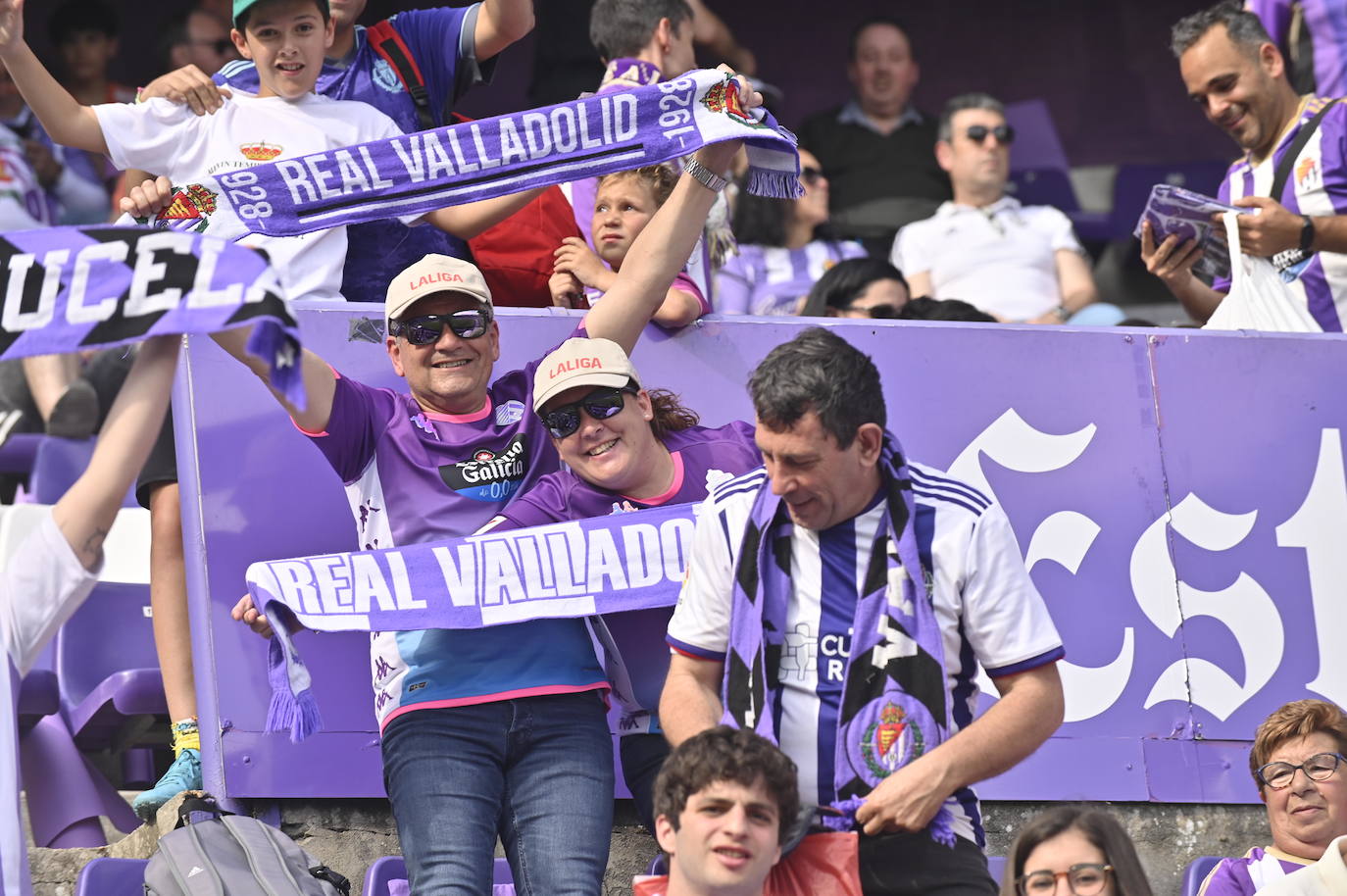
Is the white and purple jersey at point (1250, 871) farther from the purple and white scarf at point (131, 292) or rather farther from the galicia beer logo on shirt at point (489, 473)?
the purple and white scarf at point (131, 292)

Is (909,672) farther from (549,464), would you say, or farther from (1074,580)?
(1074,580)

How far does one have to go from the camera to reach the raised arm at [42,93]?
5.00m

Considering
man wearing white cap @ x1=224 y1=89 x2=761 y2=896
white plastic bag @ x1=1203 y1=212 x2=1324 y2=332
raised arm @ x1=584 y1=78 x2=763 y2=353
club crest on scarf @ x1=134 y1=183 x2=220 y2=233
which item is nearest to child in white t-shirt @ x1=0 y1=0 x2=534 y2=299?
club crest on scarf @ x1=134 y1=183 x2=220 y2=233

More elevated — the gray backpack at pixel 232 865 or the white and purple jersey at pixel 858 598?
the white and purple jersey at pixel 858 598

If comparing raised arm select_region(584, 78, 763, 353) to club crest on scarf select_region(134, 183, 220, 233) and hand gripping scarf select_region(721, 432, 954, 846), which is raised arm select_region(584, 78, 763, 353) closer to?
club crest on scarf select_region(134, 183, 220, 233)

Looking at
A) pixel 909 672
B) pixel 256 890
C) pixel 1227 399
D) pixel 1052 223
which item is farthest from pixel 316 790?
pixel 1052 223

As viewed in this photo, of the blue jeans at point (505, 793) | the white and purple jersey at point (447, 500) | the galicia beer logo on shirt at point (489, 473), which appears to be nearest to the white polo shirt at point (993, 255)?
the white and purple jersey at point (447, 500)

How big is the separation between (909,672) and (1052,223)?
497 centimetres

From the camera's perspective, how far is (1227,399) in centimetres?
579

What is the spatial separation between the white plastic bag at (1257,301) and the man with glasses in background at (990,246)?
73.8 inches

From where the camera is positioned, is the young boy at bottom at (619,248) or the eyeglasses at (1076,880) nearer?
the eyeglasses at (1076,880)

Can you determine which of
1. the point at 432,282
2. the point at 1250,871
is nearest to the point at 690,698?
the point at 432,282

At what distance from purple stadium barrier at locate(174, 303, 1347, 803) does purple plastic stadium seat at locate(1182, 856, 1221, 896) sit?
493 mm

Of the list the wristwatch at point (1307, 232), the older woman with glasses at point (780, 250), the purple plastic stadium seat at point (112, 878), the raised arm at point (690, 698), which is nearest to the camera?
the raised arm at point (690, 698)
